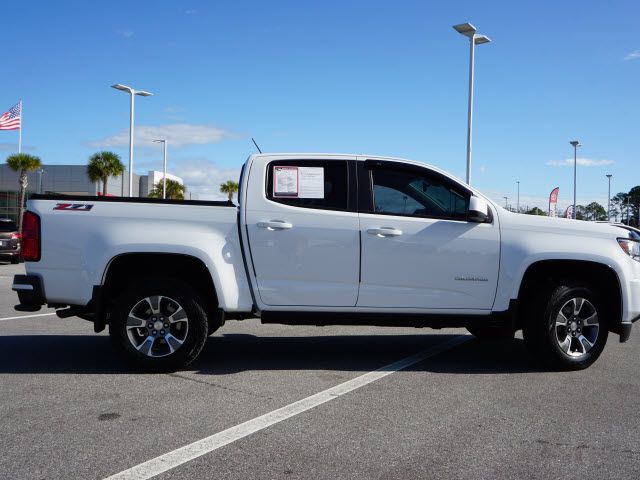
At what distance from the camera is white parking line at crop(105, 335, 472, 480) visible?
3.47 meters

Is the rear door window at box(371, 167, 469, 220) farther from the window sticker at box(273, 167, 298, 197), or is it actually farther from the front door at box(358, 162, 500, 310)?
the window sticker at box(273, 167, 298, 197)

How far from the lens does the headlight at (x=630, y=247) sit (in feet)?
19.8

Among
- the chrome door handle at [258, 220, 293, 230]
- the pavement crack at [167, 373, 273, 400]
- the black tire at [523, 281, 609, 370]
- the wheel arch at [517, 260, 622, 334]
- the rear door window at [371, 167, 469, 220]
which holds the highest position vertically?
the rear door window at [371, 167, 469, 220]

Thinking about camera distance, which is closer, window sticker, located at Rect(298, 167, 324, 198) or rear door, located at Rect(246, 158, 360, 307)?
rear door, located at Rect(246, 158, 360, 307)

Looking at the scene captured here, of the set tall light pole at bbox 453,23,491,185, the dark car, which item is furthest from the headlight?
the dark car

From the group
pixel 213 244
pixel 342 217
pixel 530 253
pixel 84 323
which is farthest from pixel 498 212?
pixel 84 323

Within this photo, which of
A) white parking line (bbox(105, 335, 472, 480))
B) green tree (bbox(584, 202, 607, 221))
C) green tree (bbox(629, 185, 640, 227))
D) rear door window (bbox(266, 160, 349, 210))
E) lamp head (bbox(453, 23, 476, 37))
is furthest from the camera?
green tree (bbox(629, 185, 640, 227))

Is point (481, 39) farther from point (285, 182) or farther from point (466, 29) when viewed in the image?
point (285, 182)

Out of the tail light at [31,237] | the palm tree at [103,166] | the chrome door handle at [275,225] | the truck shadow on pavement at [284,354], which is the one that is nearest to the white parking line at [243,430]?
the truck shadow on pavement at [284,354]

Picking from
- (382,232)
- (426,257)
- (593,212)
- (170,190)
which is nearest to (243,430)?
(382,232)

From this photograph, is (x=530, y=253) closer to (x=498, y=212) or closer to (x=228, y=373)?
(x=498, y=212)

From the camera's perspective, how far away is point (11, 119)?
3672 centimetres

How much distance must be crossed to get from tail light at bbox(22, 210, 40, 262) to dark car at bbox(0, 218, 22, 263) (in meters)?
16.7

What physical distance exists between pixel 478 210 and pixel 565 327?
1459 millimetres
